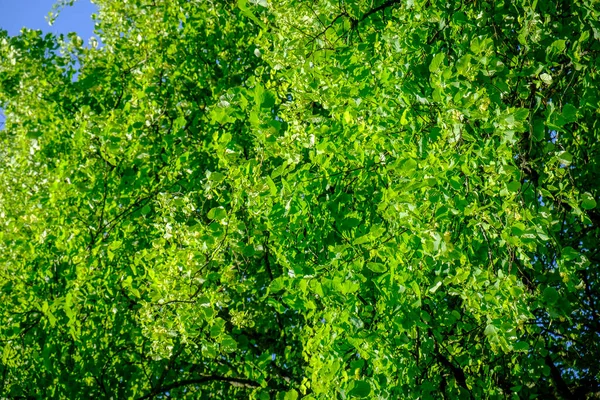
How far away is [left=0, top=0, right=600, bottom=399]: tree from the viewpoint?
3881 mm

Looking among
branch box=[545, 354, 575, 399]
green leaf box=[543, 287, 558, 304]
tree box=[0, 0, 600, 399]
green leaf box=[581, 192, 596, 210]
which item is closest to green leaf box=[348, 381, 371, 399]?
tree box=[0, 0, 600, 399]

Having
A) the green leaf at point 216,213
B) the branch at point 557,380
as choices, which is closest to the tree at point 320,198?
the green leaf at point 216,213

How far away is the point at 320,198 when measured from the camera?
502cm

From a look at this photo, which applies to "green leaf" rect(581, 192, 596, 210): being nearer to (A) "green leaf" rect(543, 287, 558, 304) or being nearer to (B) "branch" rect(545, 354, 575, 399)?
(A) "green leaf" rect(543, 287, 558, 304)

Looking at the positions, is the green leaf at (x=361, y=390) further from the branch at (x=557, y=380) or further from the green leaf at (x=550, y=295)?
the branch at (x=557, y=380)

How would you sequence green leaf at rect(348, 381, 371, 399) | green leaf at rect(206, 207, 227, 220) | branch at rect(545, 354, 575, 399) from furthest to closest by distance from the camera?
1. branch at rect(545, 354, 575, 399)
2. green leaf at rect(206, 207, 227, 220)
3. green leaf at rect(348, 381, 371, 399)

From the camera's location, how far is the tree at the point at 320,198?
388 centimetres

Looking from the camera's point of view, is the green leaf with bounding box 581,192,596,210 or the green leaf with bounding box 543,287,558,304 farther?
the green leaf with bounding box 581,192,596,210

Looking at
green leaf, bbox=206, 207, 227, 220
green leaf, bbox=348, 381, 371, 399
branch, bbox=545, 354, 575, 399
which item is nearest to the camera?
green leaf, bbox=348, 381, 371, 399

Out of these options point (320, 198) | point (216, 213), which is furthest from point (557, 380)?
point (216, 213)

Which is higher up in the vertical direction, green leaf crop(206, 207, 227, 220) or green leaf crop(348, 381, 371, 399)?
green leaf crop(206, 207, 227, 220)

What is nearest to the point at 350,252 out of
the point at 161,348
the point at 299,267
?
the point at 299,267

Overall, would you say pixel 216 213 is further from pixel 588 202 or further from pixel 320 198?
pixel 588 202

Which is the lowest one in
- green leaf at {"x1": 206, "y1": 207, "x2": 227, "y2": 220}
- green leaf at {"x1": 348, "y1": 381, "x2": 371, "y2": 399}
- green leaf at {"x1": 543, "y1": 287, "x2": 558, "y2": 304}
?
green leaf at {"x1": 348, "y1": 381, "x2": 371, "y2": 399}
